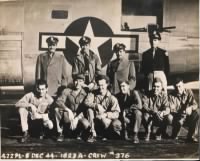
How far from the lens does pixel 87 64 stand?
4.25ft

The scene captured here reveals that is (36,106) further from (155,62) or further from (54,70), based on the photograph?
(155,62)

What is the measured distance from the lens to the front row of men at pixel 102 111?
4.22 feet

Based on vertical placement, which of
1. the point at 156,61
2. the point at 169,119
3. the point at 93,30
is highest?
the point at 93,30

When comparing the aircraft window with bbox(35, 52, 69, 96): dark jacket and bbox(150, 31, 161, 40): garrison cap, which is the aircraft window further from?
bbox(35, 52, 69, 96): dark jacket

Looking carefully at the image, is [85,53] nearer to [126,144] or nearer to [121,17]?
[121,17]

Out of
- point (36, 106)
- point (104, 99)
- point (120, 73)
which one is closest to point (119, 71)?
point (120, 73)

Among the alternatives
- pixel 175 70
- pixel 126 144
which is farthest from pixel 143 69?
pixel 126 144

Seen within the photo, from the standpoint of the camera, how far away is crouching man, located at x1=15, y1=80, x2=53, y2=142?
1.28 m

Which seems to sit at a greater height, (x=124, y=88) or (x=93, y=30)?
(x=93, y=30)

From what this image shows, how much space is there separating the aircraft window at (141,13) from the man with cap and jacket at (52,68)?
25 centimetres

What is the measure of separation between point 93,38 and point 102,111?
0.26 meters

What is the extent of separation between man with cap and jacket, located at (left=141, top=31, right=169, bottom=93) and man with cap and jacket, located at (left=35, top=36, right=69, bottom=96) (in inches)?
11.0

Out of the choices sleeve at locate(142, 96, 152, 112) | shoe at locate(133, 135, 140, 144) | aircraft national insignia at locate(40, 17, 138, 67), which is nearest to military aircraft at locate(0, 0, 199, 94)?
aircraft national insignia at locate(40, 17, 138, 67)

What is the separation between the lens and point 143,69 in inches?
51.3
